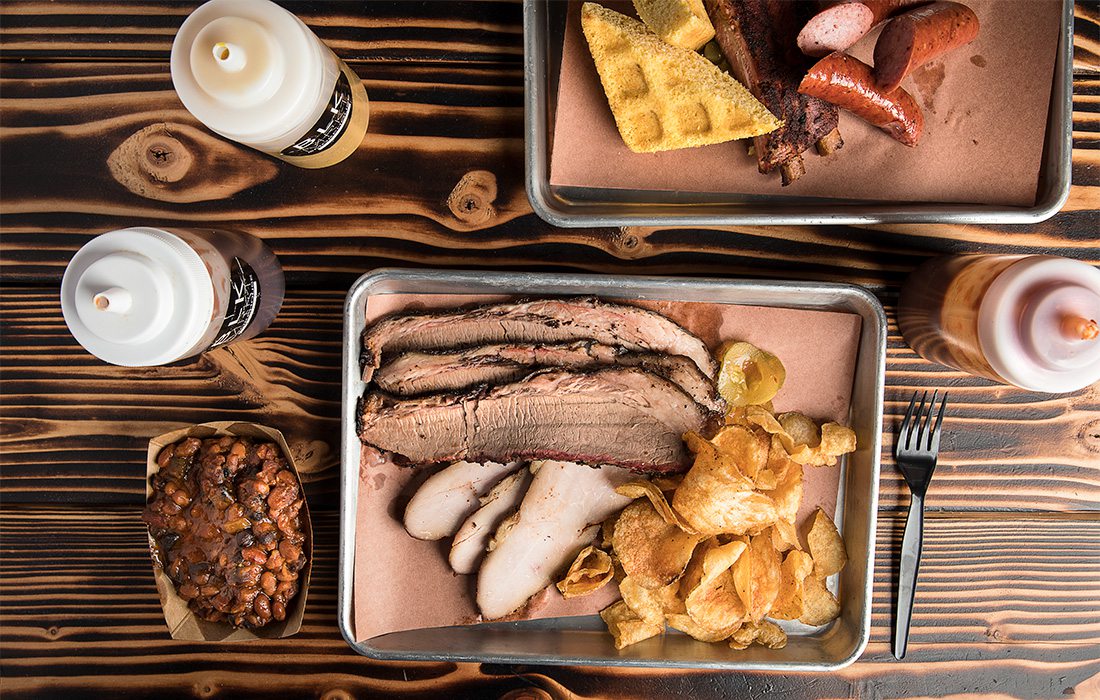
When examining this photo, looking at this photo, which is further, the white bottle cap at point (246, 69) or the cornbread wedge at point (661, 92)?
the cornbread wedge at point (661, 92)

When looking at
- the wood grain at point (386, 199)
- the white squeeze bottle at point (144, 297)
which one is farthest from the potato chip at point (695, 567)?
the white squeeze bottle at point (144, 297)

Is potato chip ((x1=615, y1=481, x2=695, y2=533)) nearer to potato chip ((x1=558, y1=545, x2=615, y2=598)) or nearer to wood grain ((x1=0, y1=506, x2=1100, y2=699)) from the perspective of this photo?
potato chip ((x1=558, y1=545, x2=615, y2=598))

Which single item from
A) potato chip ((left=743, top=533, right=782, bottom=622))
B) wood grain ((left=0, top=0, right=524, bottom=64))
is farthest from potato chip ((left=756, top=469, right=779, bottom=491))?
wood grain ((left=0, top=0, right=524, bottom=64))

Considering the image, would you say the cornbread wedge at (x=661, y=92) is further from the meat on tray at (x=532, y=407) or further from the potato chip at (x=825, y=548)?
the potato chip at (x=825, y=548)

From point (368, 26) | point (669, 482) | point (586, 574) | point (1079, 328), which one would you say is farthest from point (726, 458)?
point (368, 26)

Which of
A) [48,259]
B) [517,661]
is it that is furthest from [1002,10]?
[48,259]

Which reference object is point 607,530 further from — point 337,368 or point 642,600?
point 337,368
